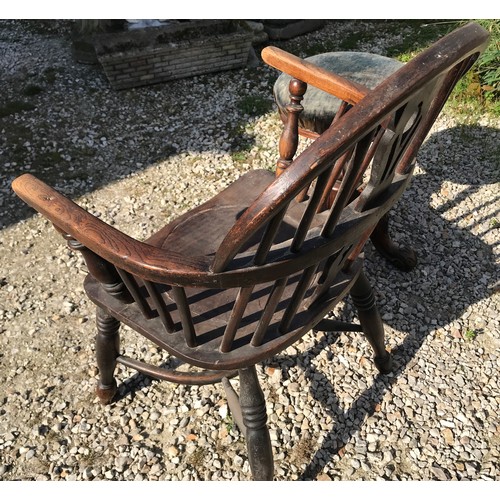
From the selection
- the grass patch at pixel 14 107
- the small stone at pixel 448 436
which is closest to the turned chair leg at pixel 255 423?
the small stone at pixel 448 436

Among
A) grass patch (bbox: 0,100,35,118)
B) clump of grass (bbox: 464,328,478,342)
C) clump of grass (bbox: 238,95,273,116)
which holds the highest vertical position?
clump of grass (bbox: 464,328,478,342)

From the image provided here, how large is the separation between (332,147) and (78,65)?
13.7ft

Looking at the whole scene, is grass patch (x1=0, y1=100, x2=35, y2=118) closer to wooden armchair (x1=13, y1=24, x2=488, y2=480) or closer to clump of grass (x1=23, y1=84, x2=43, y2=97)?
clump of grass (x1=23, y1=84, x2=43, y2=97)

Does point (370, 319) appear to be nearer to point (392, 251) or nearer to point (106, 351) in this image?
point (392, 251)

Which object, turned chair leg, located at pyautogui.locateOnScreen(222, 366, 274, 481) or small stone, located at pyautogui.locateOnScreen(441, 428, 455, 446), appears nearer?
turned chair leg, located at pyautogui.locateOnScreen(222, 366, 274, 481)

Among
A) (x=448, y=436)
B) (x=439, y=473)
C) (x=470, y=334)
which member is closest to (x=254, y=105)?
(x=470, y=334)

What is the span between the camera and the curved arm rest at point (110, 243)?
3.47ft

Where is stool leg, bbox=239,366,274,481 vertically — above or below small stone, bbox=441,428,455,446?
above

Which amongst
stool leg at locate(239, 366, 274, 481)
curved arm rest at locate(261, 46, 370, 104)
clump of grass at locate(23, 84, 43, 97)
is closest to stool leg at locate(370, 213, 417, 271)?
curved arm rest at locate(261, 46, 370, 104)

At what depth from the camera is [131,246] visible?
1.09 m

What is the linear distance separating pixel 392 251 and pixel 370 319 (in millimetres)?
744

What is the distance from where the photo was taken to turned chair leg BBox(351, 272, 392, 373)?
1.89 metres
